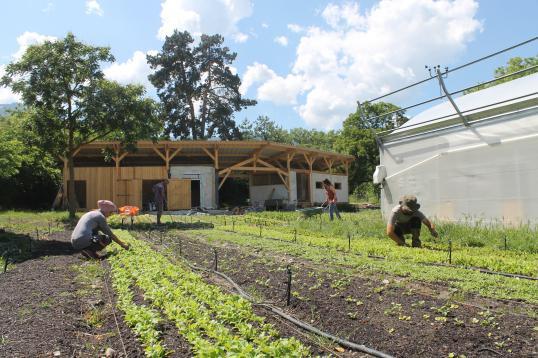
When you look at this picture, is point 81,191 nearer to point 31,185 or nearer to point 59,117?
point 31,185

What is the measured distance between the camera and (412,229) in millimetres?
9234

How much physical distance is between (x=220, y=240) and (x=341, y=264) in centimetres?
451

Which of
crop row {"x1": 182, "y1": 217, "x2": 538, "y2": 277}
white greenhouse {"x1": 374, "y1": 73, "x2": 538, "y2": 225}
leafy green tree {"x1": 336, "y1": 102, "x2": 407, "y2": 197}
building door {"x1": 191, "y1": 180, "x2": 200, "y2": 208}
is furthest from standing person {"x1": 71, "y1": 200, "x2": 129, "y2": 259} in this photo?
leafy green tree {"x1": 336, "y1": 102, "x2": 407, "y2": 197}

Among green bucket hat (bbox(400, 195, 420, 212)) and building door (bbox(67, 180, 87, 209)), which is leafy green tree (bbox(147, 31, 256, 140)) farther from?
green bucket hat (bbox(400, 195, 420, 212))

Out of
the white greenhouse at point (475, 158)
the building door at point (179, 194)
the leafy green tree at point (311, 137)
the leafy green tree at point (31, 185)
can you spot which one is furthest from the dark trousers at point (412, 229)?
the leafy green tree at point (311, 137)

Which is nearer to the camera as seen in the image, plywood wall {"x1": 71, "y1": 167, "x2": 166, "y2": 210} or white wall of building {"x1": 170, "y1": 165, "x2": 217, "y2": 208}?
plywood wall {"x1": 71, "y1": 167, "x2": 166, "y2": 210}

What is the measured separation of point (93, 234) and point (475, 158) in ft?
30.6

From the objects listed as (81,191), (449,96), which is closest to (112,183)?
(81,191)

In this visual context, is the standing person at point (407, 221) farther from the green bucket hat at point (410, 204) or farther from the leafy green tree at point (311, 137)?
the leafy green tree at point (311, 137)

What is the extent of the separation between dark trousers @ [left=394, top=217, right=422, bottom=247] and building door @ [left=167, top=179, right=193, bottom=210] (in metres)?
16.7

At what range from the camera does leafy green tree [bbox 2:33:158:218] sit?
1625 cm

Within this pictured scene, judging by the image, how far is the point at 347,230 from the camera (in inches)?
456

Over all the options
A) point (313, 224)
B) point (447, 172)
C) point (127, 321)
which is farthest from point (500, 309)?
point (313, 224)

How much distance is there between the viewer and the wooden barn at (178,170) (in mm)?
23656
